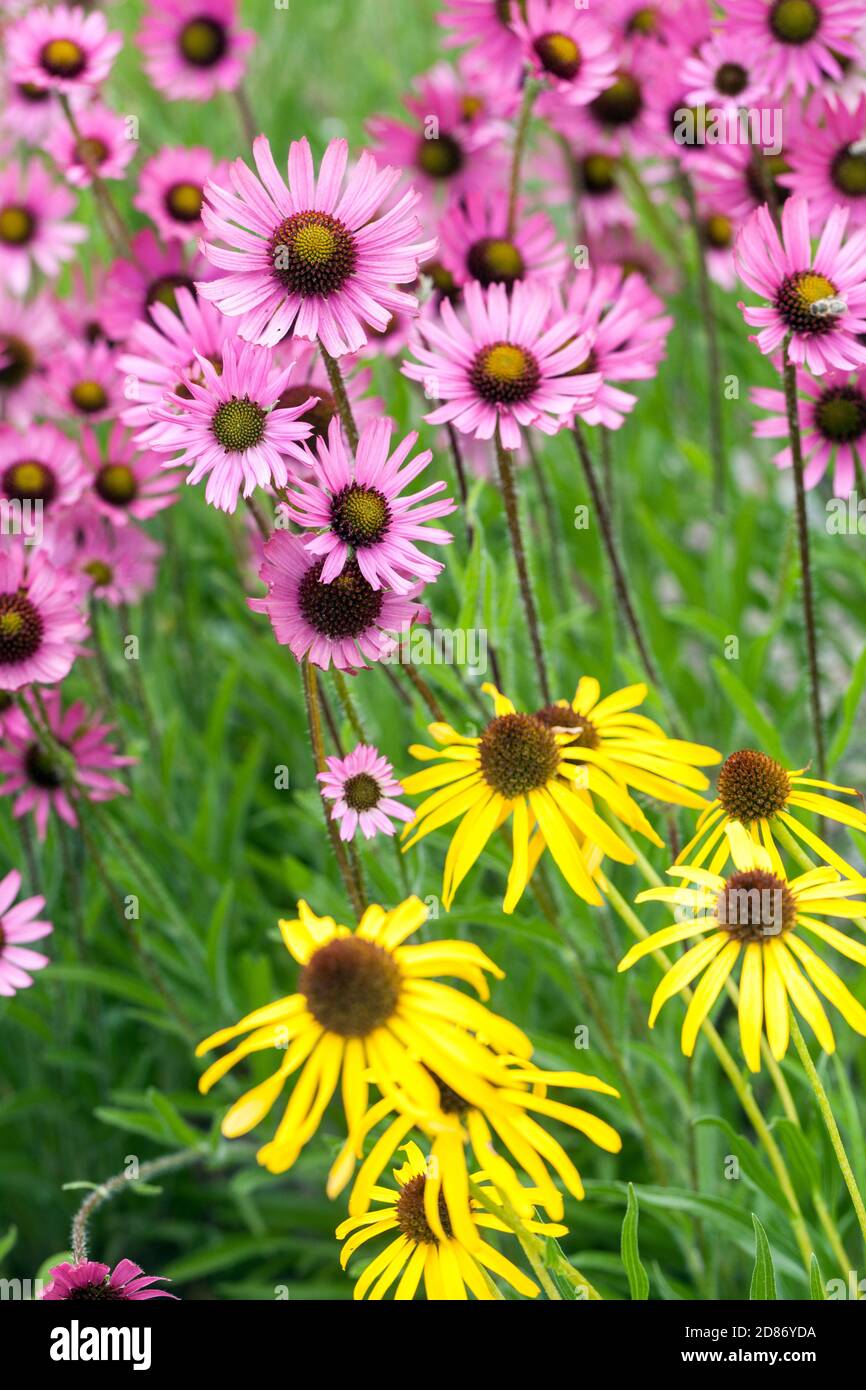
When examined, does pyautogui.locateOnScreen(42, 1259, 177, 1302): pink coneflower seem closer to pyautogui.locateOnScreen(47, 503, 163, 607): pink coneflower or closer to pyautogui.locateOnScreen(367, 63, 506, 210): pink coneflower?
pyautogui.locateOnScreen(47, 503, 163, 607): pink coneflower

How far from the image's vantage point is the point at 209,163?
6.05ft

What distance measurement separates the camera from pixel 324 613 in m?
1.01

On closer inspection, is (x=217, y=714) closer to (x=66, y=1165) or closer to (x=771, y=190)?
(x=66, y=1165)

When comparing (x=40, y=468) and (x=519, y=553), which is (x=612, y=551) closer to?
(x=519, y=553)

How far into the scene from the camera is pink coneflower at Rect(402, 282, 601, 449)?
1157 millimetres

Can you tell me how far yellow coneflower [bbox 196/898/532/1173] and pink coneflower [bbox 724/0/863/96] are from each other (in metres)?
1.20

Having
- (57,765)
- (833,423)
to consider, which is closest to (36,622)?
(57,765)

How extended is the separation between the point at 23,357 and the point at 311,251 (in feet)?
4.15

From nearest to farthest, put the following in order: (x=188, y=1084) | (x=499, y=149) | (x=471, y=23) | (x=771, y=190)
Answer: (x=771, y=190) → (x=471, y=23) → (x=188, y=1084) → (x=499, y=149)

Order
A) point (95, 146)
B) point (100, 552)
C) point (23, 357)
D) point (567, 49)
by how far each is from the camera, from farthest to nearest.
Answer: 1. point (23, 357)
2. point (95, 146)
3. point (100, 552)
4. point (567, 49)

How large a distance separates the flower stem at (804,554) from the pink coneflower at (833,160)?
1.39 ft

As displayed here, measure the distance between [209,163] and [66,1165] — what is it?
1.35 meters

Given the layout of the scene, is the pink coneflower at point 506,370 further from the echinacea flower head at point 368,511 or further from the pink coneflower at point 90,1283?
the pink coneflower at point 90,1283
